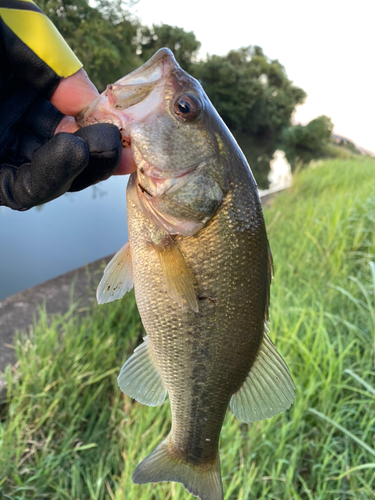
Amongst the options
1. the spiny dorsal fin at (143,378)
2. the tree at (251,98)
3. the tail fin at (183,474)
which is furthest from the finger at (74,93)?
the tree at (251,98)

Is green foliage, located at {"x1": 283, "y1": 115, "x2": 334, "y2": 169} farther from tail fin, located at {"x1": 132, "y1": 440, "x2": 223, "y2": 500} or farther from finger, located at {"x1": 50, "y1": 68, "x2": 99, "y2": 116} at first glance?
tail fin, located at {"x1": 132, "y1": 440, "x2": 223, "y2": 500}

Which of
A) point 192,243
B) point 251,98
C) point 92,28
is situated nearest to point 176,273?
point 192,243

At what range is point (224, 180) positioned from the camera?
1.24 m

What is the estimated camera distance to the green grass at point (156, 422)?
2.08m

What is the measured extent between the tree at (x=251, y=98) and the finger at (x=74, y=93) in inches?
828

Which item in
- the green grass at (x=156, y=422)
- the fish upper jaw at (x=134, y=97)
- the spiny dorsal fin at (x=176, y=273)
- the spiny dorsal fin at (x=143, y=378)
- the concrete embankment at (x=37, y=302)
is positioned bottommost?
the concrete embankment at (x=37, y=302)

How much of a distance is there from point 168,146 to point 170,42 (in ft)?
87.7

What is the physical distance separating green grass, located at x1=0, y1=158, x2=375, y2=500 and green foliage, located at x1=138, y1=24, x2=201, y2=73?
18.1 m

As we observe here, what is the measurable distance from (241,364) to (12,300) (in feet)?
10.9

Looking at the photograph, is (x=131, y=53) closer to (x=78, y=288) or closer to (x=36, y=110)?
(x=78, y=288)

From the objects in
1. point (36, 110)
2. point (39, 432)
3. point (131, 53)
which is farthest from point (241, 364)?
point (131, 53)

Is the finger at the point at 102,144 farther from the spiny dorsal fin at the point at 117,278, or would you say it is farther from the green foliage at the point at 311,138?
the green foliage at the point at 311,138

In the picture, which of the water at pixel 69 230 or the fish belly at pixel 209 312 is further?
the water at pixel 69 230

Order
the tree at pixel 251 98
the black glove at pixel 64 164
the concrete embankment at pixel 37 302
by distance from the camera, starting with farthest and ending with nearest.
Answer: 1. the tree at pixel 251 98
2. the concrete embankment at pixel 37 302
3. the black glove at pixel 64 164
